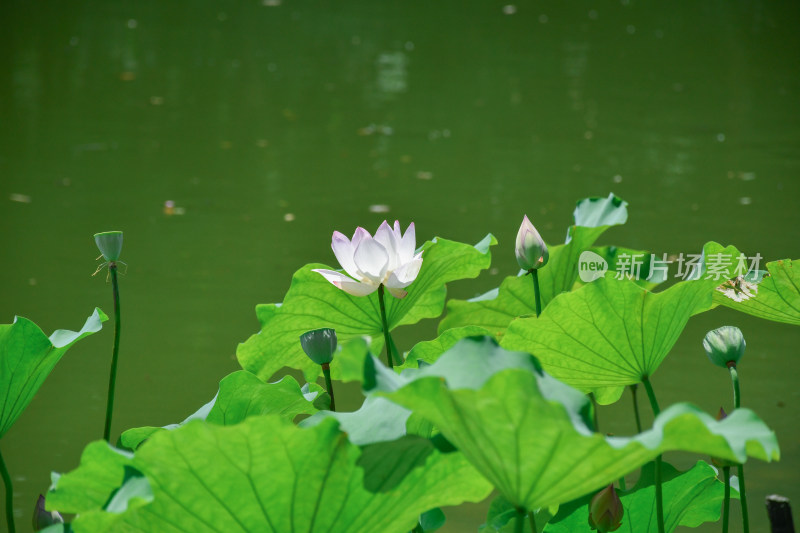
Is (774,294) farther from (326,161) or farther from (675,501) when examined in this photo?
(326,161)

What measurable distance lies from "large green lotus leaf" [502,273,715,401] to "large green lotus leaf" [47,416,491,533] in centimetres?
24

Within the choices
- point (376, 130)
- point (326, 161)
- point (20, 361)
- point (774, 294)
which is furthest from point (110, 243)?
point (376, 130)

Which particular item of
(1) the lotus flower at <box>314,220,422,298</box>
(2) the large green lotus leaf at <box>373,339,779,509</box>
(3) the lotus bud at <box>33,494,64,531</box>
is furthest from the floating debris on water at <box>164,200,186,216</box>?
(2) the large green lotus leaf at <box>373,339,779,509</box>

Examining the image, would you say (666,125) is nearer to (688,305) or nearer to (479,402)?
(688,305)

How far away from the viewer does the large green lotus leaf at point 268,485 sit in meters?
0.52

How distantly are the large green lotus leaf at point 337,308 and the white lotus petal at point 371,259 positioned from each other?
Answer: 101 millimetres

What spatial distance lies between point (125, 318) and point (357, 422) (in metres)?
1.95

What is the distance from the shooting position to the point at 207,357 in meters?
2.20

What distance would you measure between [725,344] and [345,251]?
30cm

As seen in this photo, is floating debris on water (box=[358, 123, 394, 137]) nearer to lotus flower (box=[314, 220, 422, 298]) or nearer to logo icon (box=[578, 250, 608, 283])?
logo icon (box=[578, 250, 608, 283])

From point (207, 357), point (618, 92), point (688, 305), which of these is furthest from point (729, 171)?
point (688, 305)

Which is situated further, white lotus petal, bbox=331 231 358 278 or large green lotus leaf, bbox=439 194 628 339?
large green lotus leaf, bbox=439 194 628 339

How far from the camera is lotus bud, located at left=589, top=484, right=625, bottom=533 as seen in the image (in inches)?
25.2

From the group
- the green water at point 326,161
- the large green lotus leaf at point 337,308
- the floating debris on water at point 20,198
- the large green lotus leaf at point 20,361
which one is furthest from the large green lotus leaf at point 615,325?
the floating debris on water at point 20,198
